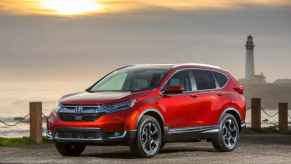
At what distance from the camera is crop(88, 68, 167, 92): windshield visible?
55.9 feet

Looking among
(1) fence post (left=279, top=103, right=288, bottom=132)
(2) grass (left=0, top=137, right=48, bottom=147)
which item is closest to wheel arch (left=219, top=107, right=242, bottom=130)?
(2) grass (left=0, top=137, right=48, bottom=147)

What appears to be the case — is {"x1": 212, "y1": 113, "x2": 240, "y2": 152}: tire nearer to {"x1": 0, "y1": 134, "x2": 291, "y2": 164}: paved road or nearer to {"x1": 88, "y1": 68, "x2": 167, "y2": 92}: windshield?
{"x1": 0, "y1": 134, "x2": 291, "y2": 164}: paved road

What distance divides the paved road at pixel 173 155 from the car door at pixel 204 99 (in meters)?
0.70

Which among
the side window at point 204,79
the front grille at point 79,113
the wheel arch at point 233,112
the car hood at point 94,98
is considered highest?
the side window at point 204,79

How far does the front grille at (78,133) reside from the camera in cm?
1614

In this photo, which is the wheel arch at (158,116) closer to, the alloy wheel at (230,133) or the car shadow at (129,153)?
the car shadow at (129,153)

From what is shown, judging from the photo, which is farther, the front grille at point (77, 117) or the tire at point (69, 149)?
the tire at point (69, 149)

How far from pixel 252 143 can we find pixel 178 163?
6.52m

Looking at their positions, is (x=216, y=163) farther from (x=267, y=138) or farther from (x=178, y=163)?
(x=267, y=138)

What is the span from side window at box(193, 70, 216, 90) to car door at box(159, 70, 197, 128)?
0.83 ft

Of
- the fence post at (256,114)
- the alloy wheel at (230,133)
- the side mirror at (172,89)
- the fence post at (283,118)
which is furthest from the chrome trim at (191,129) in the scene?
the fence post at (283,118)

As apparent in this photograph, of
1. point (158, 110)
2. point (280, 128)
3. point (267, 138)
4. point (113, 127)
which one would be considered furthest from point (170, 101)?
point (280, 128)

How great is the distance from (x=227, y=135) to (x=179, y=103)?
185 centimetres

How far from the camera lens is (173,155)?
57.2 ft
